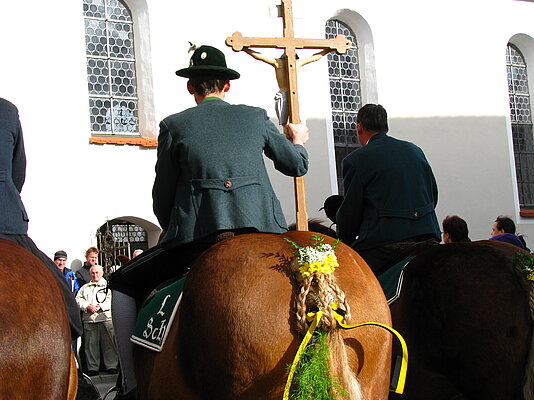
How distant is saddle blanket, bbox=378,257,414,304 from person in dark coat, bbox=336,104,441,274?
33cm

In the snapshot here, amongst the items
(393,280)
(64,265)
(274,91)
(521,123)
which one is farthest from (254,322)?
(521,123)

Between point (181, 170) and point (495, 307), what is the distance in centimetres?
183

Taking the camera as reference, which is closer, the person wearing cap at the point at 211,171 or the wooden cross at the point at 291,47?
the person wearing cap at the point at 211,171

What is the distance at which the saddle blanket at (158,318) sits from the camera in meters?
4.04

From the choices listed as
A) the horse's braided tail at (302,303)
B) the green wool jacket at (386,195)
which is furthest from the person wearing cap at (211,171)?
the green wool jacket at (386,195)

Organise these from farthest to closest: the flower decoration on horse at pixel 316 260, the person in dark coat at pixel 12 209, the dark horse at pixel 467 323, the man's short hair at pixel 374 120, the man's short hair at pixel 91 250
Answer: the man's short hair at pixel 91 250
the man's short hair at pixel 374 120
the person in dark coat at pixel 12 209
the dark horse at pixel 467 323
the flower decoration on horse at pixel 316 260

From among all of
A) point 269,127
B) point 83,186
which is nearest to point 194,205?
point 269,127

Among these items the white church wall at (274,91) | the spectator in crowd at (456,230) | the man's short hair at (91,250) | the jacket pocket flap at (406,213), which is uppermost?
the white church wall at (274,91)

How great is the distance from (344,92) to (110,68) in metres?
5.21

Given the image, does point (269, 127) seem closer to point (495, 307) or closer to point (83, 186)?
point (495, 307)

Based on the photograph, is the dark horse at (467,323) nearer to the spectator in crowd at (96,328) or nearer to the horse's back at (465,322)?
the horse's back at (465,322)

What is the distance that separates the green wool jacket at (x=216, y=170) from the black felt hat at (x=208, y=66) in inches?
7.2

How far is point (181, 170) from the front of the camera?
4590mm

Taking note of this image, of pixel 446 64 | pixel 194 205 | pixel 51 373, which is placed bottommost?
pixel 51 373
